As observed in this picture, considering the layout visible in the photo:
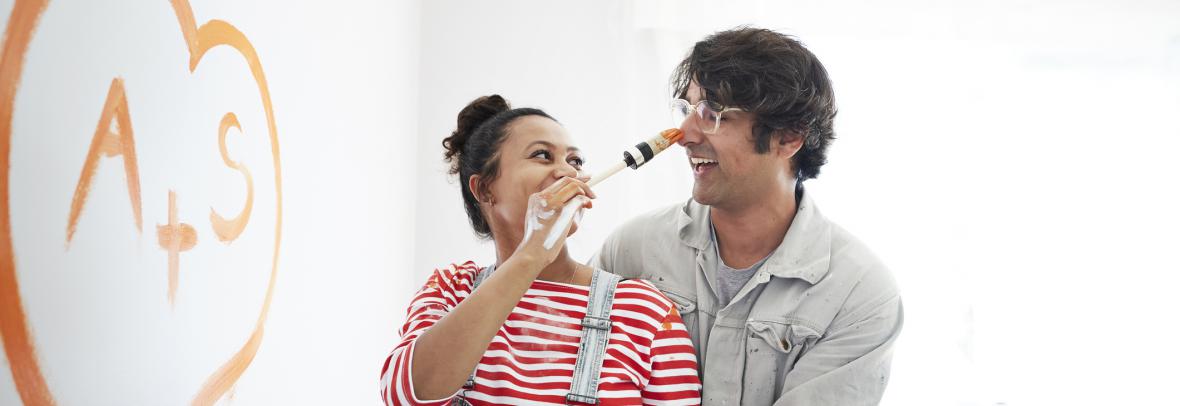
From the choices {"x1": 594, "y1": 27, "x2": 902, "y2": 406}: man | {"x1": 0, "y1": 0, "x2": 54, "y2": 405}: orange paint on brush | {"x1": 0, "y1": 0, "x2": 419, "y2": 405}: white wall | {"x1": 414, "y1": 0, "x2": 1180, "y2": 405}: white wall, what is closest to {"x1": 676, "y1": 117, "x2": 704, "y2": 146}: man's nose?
{"x1": 594, "y1": 27, "x2": 902, "y2": 406}: man

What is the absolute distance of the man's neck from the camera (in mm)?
1592

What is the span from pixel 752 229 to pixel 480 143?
0.49 meters

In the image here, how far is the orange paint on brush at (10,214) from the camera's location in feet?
2.47

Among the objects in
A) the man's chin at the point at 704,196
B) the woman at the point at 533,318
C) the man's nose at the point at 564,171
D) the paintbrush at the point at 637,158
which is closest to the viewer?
the woman at the point at 533,318

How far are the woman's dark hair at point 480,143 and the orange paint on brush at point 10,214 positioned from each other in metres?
0.77

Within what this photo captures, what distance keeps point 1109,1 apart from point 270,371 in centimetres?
277

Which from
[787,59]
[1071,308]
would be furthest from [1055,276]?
[787,59]

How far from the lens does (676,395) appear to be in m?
1.35

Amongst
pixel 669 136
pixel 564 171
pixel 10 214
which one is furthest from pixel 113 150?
pixel 669 136

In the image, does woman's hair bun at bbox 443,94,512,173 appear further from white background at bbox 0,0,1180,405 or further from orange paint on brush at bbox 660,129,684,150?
white background at bbox 0,0,1180,405

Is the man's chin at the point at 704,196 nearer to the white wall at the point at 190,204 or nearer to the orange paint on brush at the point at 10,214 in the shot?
the white wall at the point at 190,204

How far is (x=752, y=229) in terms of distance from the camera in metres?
1.60

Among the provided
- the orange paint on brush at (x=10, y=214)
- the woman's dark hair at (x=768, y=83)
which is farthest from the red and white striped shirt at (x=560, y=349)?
the orange paint on brush at (x=10, y=214)

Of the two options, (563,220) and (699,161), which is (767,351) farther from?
(563,220)
